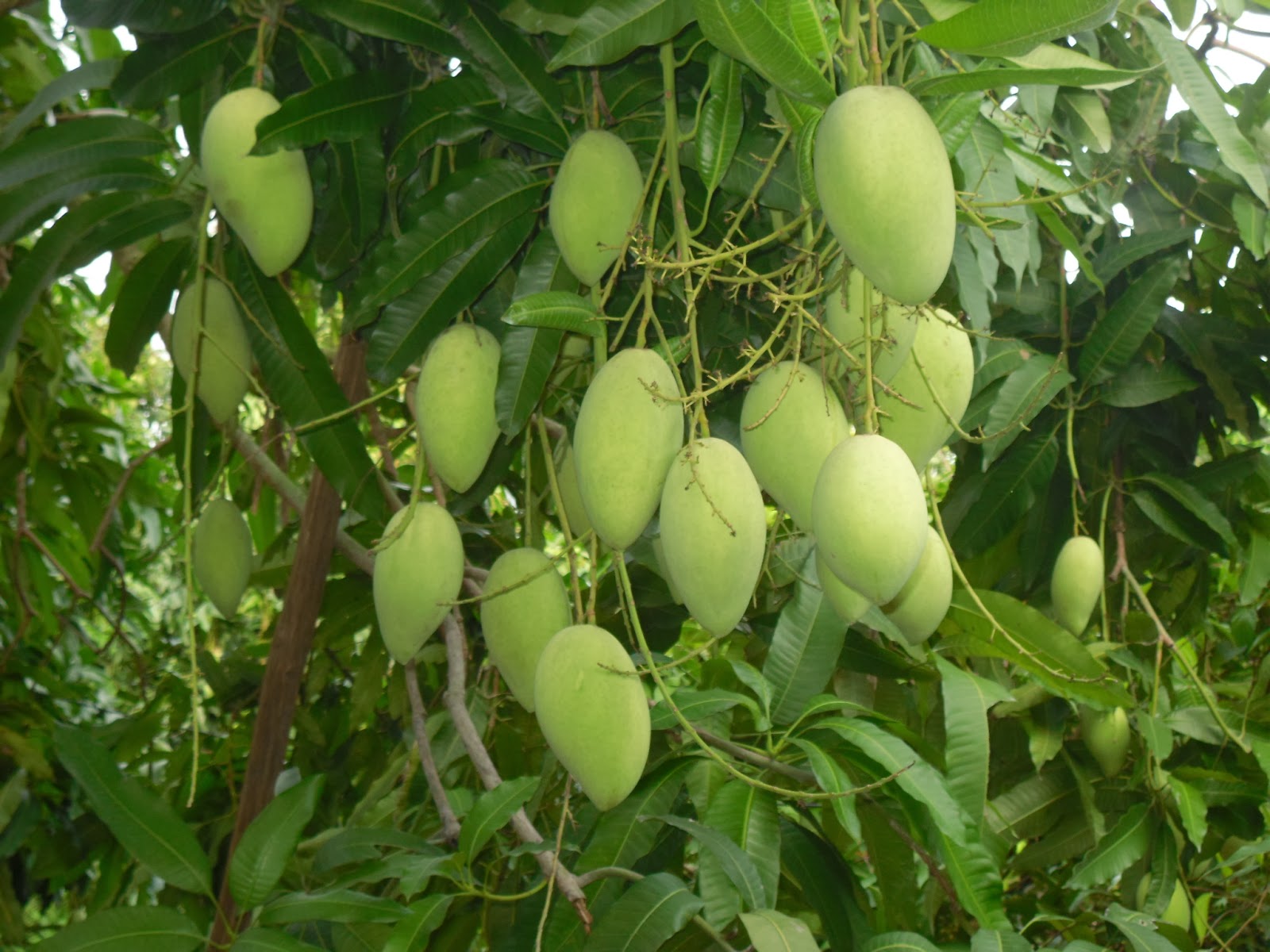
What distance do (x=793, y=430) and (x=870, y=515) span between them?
0.12m

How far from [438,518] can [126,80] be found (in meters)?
0.51

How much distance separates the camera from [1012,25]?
625mm

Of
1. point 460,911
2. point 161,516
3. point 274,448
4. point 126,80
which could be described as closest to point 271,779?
point 460,911

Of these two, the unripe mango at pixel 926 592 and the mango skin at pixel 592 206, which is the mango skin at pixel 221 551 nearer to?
the mango skin at pixel 592 206

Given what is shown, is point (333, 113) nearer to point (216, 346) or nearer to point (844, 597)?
point (216, 346)

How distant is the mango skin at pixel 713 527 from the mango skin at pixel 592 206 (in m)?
0.20

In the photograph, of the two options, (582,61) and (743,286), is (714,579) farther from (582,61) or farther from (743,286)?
(743,286)

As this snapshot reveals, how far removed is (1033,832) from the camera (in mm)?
1710

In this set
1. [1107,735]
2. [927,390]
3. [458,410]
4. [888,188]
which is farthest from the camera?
[1107,735]

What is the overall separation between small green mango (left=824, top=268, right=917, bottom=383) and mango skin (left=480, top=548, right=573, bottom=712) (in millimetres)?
298

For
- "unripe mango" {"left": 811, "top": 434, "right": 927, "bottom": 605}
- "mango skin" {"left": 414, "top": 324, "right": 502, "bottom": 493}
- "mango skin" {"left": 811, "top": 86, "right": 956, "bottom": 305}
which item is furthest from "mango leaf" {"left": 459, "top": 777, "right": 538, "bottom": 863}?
"mango skin" {"left": 811, "top": 86, "right": 956, "bottom": 305}

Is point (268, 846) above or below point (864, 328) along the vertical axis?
below

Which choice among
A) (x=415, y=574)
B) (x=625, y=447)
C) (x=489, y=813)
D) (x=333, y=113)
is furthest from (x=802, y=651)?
(x=333, y=113)

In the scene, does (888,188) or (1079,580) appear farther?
(1079,580)
